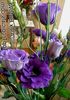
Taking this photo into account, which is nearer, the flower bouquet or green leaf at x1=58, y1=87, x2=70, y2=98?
the flower bouquet

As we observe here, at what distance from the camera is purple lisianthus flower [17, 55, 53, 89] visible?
0.38m

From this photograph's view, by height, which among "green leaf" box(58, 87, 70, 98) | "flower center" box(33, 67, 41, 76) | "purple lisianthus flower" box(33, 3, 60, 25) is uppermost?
"purple lisianthus flower" box(33, 3, 60, 25)

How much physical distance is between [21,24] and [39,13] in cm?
4

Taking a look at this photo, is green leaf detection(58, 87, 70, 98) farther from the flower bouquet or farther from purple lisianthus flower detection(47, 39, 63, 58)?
purple lisianthus flower detection(47, 39, 63, 58)

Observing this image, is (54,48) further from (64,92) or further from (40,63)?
(64,92)

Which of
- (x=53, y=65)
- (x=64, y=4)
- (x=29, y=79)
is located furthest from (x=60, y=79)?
(x=64, y=4)

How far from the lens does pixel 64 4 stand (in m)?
1.79

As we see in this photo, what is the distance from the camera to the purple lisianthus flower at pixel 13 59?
369 mm

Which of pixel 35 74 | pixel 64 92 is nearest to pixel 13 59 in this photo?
pixel 35 74

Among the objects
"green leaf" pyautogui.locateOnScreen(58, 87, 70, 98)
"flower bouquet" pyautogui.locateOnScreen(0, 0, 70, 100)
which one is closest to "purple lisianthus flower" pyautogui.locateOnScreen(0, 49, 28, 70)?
"flower bouquet" pyautogui.locateOnScreen(0, 0, 70, 100)

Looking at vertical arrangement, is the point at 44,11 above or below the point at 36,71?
above

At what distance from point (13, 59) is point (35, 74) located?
6 centimetres

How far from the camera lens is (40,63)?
41cm

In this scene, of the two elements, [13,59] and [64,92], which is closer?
[13,59]
